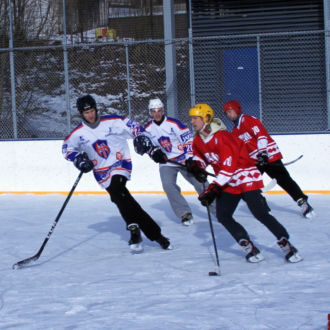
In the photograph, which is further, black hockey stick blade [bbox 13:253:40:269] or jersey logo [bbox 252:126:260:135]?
jersey logo [bbox 252:126:260:135]

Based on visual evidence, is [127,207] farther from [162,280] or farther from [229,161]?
[229,161]

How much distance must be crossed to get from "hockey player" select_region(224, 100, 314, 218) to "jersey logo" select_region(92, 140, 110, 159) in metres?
1.34

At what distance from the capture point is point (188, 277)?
13.7ft

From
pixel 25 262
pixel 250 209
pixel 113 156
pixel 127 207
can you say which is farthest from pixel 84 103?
pixel 250 209

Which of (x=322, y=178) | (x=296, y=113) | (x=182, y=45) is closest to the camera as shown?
(x=322, y=178)

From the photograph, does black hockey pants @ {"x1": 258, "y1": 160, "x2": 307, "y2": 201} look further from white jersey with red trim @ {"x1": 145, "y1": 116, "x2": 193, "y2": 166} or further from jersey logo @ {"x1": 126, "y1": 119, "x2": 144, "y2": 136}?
jersey logo @ {"x1": 126, "y1": 119, "x2": 144, "y2": 136}

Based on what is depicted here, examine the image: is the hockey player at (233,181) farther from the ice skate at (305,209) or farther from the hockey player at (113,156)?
the ice skate at (305,209)

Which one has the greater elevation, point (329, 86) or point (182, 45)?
point (182, 45)

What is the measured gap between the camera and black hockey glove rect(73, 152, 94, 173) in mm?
4668

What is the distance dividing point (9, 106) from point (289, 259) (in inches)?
256

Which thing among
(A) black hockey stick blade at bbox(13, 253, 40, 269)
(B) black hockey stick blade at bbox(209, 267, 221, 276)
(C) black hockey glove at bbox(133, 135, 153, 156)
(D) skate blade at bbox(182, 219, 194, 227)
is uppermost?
(C) black hockey glove at bbox(133, 135, 153, 156)

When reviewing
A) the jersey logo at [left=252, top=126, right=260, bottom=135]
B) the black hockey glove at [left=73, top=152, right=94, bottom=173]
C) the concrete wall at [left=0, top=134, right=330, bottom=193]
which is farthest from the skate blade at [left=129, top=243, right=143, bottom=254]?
the concrete wall at [left=0, top=134, right=330, bottom=193]

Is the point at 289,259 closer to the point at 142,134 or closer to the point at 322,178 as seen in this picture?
the point at 142,134

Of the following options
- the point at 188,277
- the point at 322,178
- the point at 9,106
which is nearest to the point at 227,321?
the point at 188,277
